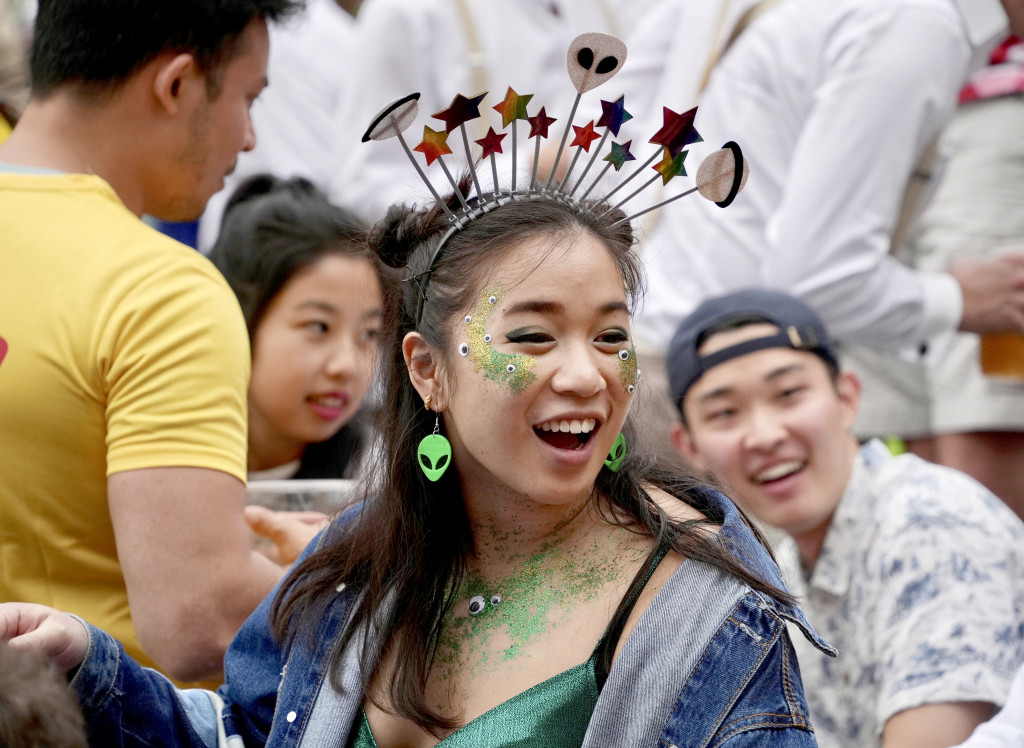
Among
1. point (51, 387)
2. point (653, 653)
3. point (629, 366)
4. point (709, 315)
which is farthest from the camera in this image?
point (709, 315)

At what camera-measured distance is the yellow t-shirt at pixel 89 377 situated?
198cm

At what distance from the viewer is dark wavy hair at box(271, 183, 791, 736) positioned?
1.91 metres

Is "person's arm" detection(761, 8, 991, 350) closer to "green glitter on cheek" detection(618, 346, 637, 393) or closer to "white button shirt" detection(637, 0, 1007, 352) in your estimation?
"white button shirt" detection(637, 0, 1007, 352)

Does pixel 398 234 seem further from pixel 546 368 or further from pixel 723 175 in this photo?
pixel 723 175

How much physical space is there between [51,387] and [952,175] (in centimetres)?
307

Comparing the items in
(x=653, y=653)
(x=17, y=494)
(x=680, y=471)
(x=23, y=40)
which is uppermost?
(x=23, y=40)

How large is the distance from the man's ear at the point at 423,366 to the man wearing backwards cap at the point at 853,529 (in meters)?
0.56

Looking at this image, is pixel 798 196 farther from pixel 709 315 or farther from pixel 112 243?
pixel 112 243

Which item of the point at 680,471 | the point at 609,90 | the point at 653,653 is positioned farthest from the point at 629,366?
the point at 609,90

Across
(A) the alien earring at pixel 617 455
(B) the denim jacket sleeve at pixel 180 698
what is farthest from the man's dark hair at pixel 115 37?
(A) the alien earring at pixel 617 455

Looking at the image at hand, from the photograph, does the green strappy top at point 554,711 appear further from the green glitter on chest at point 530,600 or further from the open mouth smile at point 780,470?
the open mouth smile at point 780,470

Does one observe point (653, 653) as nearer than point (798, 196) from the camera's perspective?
Yes

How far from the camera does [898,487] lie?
276cm

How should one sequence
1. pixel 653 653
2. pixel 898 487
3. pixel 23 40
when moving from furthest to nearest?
pixel 23 40 → pixel 898 487 → pixel 653 653
